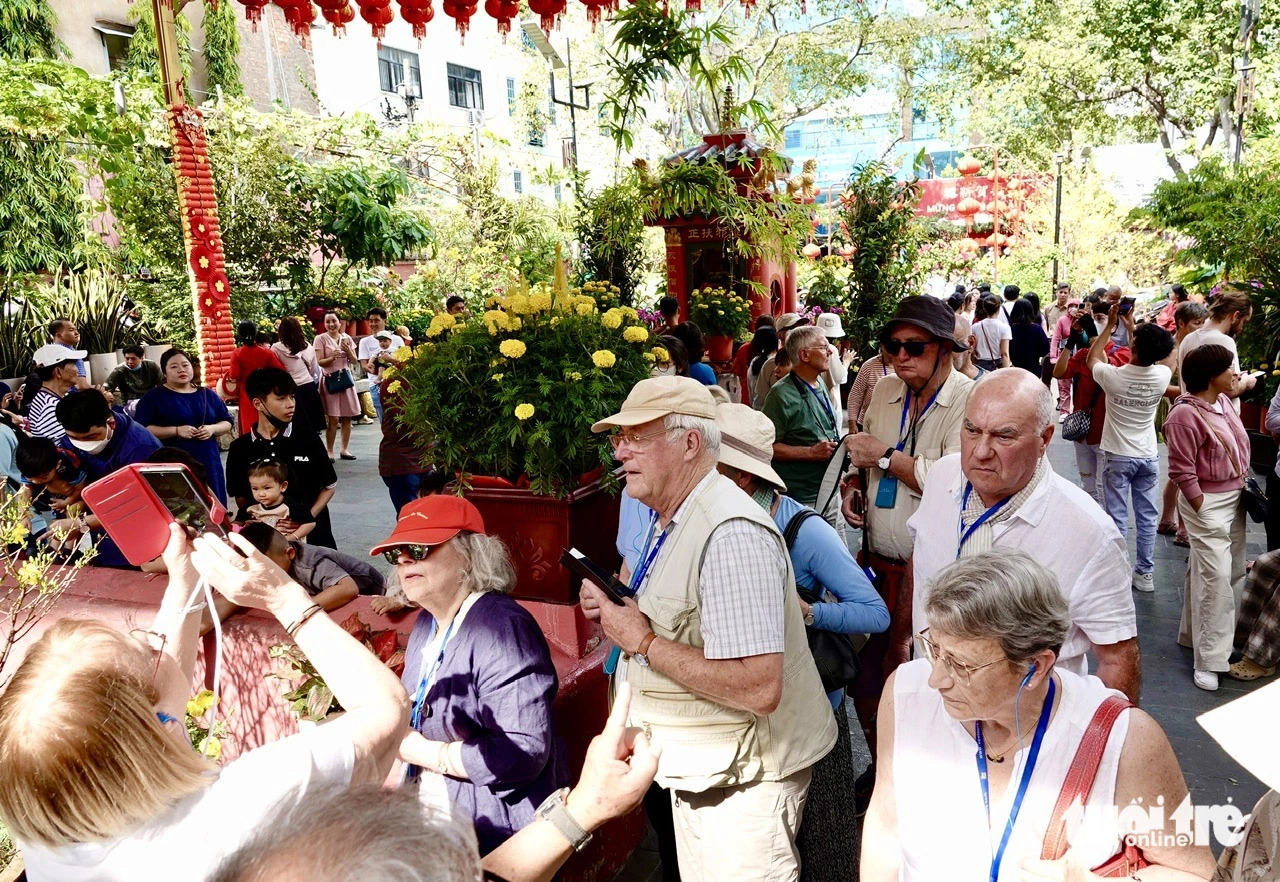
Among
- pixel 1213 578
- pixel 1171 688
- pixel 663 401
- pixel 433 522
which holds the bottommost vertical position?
pixel 1171 688

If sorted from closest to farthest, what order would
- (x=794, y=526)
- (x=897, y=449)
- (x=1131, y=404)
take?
(x=794, y=526) < (x=897, y=449) < (x=1131, y=404)

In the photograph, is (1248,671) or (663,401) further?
(1248,671)

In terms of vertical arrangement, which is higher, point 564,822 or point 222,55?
point 222,55

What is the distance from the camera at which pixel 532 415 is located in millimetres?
3162

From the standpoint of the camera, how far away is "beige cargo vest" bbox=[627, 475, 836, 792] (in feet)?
7.55

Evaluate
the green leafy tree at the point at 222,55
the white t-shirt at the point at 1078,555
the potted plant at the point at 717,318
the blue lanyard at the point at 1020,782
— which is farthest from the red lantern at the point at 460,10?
the green leafy tree at the point at 222,55

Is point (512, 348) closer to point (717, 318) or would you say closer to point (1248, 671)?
point (1248, 671)

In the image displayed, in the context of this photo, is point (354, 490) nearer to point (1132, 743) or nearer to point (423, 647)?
point (423, 647)

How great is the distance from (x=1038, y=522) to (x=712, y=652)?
0.99 m

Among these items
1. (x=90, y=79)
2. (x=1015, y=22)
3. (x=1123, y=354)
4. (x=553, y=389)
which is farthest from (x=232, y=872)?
(x=1015, y=22)

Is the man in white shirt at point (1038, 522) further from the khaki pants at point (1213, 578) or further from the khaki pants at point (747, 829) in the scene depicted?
the khaki pants at point (1213, 578)

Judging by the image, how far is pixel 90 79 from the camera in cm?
1397

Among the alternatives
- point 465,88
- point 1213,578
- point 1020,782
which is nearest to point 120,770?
point 1020,782

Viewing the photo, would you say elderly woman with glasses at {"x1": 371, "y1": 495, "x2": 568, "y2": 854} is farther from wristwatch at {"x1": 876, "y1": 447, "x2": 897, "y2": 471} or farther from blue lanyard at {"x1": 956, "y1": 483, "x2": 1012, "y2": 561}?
wristwatch at {"x1": 876, "y1": 447, "x2": 897, "y2": 471}
